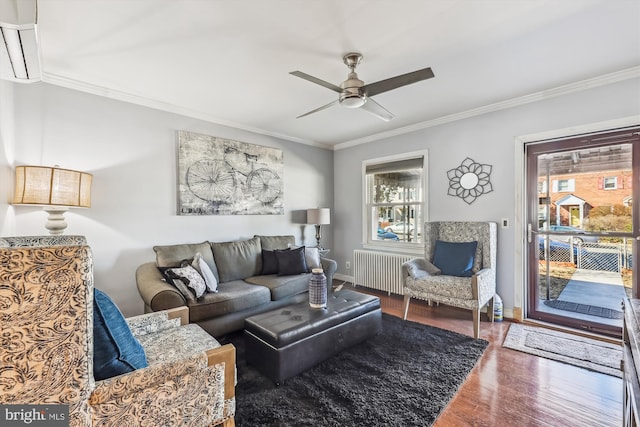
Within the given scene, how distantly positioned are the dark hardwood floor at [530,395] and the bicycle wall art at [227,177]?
318 centimetres

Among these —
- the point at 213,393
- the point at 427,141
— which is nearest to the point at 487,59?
the point at 427,141

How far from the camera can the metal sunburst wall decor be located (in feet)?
11.3

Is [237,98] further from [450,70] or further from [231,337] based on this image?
[231,337]

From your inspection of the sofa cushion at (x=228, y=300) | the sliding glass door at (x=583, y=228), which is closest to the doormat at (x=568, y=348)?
the sliding glass door at (x=583, y=228)

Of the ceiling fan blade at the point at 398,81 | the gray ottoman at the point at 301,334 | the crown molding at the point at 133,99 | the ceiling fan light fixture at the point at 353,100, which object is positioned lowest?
the gray ottoman at the point at 301,334

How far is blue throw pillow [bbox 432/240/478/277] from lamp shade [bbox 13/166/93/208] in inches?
146

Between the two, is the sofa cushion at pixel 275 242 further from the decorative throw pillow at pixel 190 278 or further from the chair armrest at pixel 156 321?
the chair armrest at pixel 156 321

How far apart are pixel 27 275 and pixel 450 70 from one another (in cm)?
305

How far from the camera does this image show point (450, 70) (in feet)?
8.29

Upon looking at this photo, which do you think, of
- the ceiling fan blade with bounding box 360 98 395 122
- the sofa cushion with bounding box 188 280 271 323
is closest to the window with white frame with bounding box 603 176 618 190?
the ceiling fan blade with bounding box 360 98 395 122

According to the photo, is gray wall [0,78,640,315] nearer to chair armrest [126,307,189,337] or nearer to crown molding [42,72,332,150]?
crown molding [42,72,332,150]

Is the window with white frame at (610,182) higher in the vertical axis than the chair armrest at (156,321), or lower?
higher

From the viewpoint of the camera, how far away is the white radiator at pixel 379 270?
4102 millimetres

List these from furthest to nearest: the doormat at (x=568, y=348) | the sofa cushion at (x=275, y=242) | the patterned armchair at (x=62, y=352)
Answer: the sofa cushion at (x=275, y=242) < the doormat at (x=568, y=348) < the patterned armchair at (x=62, y=352)
